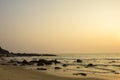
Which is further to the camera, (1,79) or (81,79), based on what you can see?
(81,79)

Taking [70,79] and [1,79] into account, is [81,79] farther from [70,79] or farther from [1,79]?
[1,79]

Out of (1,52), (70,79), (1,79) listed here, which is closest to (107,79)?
(70,79)

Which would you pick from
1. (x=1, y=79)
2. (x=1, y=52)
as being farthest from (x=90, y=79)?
(x=1, y=52)

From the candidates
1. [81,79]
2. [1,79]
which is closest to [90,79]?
[81,79]

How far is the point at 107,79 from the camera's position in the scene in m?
28.4

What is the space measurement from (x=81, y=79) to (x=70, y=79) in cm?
135

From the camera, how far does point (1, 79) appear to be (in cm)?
1853

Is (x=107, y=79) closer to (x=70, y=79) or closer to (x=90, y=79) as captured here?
(x=90, y=79)

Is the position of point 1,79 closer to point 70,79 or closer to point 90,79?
point 70,79

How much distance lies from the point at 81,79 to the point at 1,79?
11.6 meters

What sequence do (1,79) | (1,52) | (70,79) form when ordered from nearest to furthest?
(1,79), (70,79), (1,52)

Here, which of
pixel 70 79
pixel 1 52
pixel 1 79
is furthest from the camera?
pixel 1 52

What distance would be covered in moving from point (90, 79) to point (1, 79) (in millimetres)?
12291

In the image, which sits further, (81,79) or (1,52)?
(1,52)
